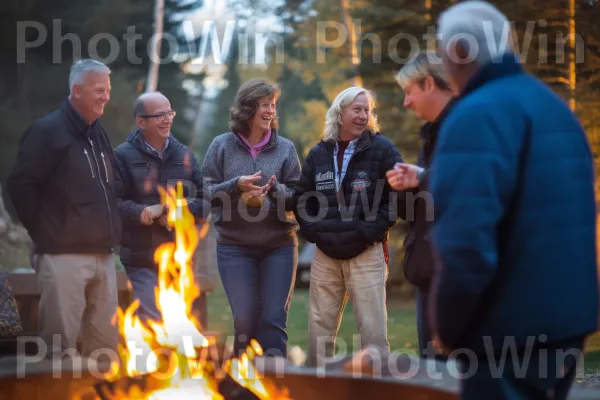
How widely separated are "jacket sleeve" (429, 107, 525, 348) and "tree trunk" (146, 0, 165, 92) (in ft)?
72.5

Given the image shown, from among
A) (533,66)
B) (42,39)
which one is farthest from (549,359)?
(42,39)

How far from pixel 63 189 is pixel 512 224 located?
12.7 ft

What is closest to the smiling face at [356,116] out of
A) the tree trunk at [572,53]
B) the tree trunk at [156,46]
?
the tree trunk at [572,53]

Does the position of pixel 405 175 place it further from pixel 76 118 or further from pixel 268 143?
pixel 76 118

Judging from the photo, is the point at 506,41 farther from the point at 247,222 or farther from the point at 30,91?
the point at 30,91

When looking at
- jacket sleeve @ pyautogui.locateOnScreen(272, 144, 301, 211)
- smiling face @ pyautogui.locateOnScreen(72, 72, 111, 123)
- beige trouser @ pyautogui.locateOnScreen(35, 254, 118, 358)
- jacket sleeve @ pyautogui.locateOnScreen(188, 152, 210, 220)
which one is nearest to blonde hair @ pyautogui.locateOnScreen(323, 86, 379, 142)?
jacket sleeve @ pyautogui.locateOnScreen(272, 144, 301, 211)

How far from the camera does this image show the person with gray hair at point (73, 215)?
582 centimetres

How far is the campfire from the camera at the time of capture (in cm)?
464

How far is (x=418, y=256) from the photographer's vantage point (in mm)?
5051

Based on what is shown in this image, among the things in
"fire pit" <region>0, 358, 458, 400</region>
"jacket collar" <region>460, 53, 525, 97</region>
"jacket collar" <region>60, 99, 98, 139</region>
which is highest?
"jacket collar" <region>460, 53, 525, 97</region>

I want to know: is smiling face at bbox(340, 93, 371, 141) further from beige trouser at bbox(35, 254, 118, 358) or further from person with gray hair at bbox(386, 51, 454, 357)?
beige trouser at bbox(35, 254, 118, 358)

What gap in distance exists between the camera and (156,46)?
25.4 meters

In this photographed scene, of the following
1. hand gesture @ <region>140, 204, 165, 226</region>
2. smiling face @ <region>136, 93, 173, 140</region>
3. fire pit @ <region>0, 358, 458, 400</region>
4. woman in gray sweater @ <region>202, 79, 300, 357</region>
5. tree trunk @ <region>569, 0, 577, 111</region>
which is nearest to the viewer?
fire pit @ <region>0, 358, 458, 400</region>

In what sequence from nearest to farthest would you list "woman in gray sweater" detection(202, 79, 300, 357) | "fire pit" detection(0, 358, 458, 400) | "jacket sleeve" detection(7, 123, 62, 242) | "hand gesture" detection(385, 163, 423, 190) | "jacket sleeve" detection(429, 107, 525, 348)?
"jacket sleeve" detection(429, 107, 525, 348)
"fire pit" detection(0, 358, 458, 400)
"hand gesture" detection(385, 163, 423, 190)
"jacket sleeve" detection(7, 123, 62, 242)
"woman in gray sweater" detection(202, 79, 300, 357)
